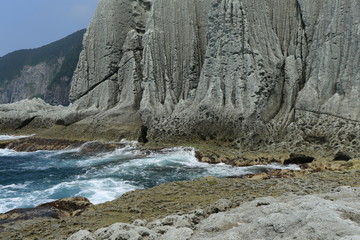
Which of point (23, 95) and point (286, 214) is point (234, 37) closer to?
point (286, 214)

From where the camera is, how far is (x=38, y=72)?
142 meters

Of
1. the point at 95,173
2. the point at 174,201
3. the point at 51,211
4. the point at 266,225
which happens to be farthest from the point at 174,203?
the point at 95,173

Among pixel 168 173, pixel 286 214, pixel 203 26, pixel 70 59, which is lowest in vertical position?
pixel 168 173

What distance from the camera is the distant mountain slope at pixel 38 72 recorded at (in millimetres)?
120062

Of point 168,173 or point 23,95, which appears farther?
point 23,95

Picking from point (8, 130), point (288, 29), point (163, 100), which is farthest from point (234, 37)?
→ point (8, 130)

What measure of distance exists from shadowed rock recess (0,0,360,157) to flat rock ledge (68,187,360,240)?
582 inches

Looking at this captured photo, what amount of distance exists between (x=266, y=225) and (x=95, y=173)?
1504 cm

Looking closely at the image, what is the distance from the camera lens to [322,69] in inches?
853

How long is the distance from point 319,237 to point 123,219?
5.69 m

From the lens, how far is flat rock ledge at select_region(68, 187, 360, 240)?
13.6ft

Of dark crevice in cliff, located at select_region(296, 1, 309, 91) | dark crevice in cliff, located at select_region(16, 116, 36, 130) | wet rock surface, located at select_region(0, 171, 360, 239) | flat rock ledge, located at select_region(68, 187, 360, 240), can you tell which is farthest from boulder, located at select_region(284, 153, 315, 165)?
dark crevice in cliff, located at select_region(16, 116, 36, 130)

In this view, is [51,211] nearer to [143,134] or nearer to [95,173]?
[95,173]

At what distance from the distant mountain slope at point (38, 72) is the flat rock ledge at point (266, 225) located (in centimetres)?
12011
